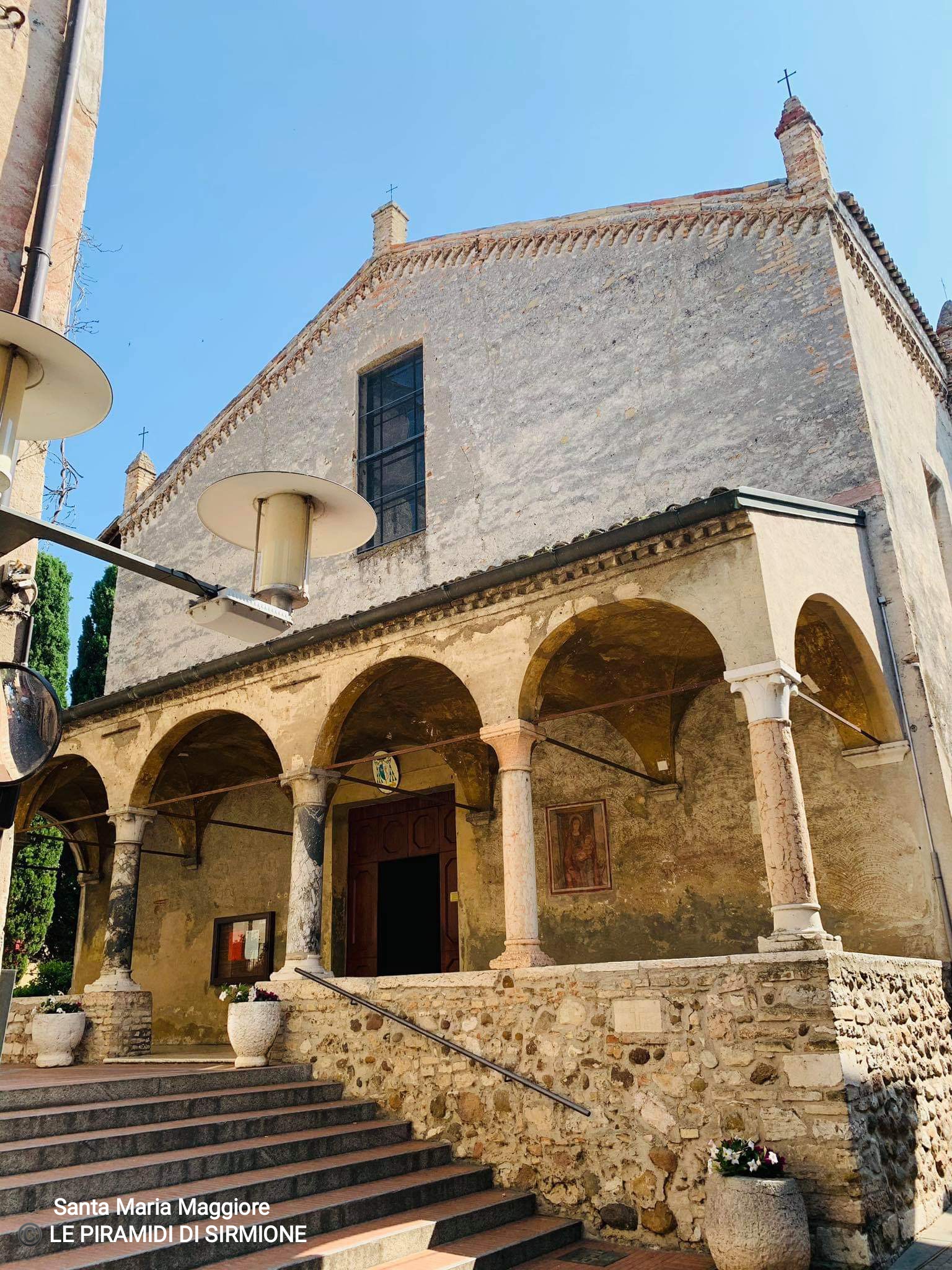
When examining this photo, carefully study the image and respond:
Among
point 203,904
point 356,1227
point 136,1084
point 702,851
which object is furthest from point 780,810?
point 203,904

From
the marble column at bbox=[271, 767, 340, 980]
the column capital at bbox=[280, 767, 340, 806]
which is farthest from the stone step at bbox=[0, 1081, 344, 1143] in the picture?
the column capital at bbox=[280, 767, 340, 806]

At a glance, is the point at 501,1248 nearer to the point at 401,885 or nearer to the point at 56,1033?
the point at 56,1033

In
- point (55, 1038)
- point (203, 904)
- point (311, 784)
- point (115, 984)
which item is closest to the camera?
point (311, 784)

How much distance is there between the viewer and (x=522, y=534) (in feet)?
36.9

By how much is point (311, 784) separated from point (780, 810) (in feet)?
14.6

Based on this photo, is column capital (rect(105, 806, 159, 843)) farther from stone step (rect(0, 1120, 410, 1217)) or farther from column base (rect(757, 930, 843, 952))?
column base (rect(757, 930, 843, 952))

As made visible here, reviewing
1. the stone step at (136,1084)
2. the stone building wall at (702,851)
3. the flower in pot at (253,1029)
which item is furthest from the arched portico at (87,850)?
the flower in pot at (253,1029)

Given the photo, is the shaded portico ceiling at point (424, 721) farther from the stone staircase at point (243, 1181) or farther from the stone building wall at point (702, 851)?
the stone staircase at point (243, 1181)

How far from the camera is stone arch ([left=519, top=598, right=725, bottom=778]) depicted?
Result: 797 centimetres

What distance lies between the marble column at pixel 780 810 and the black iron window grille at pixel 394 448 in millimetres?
6394

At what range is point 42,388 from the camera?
2635 mm

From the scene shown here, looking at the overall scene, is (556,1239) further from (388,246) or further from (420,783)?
(388,246)

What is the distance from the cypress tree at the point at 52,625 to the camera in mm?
17422

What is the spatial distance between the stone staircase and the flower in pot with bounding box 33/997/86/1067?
106 inches
